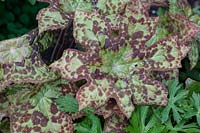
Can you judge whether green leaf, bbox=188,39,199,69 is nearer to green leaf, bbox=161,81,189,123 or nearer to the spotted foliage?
green leaf, bbox=161,81,189,123

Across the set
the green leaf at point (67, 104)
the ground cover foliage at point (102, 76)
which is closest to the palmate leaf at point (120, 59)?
the ground cover foliage at point (102, 76)

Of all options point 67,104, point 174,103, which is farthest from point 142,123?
point 67,104

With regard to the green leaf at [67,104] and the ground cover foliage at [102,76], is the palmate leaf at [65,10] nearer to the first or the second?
the ground cover foliage at [102,76]

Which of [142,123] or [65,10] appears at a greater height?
[65,10]

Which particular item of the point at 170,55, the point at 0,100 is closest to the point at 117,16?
the point at 170,55

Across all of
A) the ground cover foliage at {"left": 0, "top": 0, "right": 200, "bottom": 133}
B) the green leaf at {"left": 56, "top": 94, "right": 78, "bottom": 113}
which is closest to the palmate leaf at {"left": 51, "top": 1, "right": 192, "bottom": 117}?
the ground cover foliage at {"left": 0, "top": 0, "right": 200, "bottom": 133}

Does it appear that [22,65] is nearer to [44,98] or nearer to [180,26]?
[44,98]

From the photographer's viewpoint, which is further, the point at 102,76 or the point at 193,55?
the point at 193,55
